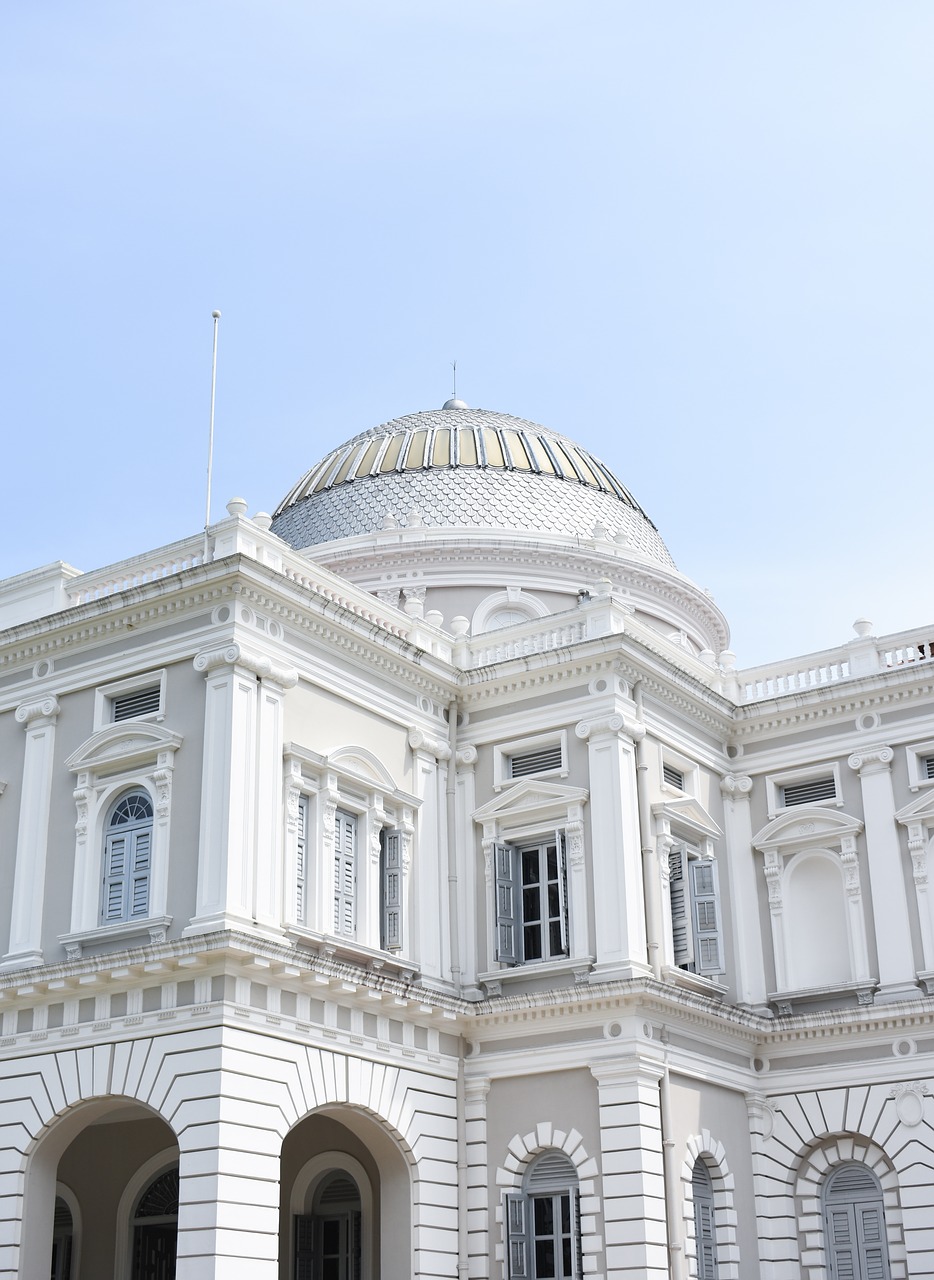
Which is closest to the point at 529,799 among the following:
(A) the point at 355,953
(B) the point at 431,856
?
(B) the point at 431,856

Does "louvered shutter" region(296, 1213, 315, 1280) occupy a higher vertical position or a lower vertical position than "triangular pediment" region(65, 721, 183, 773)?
lower

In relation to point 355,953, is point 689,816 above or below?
above

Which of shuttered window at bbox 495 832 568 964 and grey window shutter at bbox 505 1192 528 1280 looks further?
shuttered window at bbox 495 832 568 964

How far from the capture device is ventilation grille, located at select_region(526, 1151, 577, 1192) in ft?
74.8

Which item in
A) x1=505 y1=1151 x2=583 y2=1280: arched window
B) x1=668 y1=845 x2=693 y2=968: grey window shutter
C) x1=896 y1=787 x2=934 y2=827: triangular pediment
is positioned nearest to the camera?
x1=505 y1=1151 x2=583 y2=1280: arched window

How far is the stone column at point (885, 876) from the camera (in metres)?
24.8

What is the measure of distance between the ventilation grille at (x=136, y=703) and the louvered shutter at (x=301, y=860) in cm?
243

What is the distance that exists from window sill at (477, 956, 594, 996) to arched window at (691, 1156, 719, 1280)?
131 inches

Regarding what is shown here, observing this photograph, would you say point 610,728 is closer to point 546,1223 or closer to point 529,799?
point 529,799

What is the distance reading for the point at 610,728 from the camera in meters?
24.3

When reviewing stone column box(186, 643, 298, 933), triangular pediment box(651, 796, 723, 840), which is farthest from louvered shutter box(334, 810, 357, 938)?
triangular pediment box(651, 796, 723, 840)

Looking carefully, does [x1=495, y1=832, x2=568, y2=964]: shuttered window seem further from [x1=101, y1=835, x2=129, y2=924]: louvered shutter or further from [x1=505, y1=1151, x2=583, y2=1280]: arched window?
[x1=101, y1=835, x2=129, y2=924]: louvered shutter

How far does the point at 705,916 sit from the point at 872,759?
12.4 ft

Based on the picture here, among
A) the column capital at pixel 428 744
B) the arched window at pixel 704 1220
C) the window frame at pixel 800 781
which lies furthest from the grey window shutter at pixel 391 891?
the window frame at pixel 800 781
